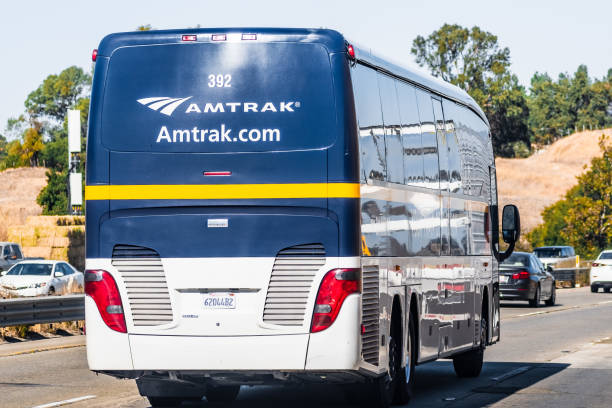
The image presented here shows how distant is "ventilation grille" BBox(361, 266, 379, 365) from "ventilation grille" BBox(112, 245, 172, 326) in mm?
1623

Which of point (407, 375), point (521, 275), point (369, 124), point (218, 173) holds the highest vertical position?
point (369, 124)

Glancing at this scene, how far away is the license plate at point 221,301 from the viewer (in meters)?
10.6

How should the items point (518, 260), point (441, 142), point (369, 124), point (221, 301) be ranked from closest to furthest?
point (221, 301), point (369, 124), point (441, 142), point (518, 260)

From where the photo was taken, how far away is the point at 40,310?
75.0ft

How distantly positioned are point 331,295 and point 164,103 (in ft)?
7.13

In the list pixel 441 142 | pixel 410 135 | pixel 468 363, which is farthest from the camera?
pixel 468 363

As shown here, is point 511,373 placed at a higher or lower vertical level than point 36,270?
lower

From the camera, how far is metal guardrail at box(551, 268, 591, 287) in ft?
177

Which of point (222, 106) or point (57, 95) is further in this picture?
point (57, 95)

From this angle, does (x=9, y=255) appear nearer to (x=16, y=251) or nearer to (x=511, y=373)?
(x=16, y=251)

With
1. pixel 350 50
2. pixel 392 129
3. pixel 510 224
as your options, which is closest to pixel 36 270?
pixel 510 224

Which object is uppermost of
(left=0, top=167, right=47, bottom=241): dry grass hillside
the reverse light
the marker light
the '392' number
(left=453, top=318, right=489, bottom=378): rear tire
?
(left=0, top=167, right=47, bottom=241): dry grass hillside

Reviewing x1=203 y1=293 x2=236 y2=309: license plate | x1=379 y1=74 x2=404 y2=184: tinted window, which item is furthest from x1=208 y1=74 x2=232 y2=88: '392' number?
x1=379 y1=74 x2=404 y2=184: tinted window

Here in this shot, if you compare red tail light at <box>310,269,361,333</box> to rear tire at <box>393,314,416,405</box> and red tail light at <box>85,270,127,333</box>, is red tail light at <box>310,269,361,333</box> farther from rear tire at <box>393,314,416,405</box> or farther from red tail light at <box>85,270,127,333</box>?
rear tire at <box>393,314,416,405</box>
